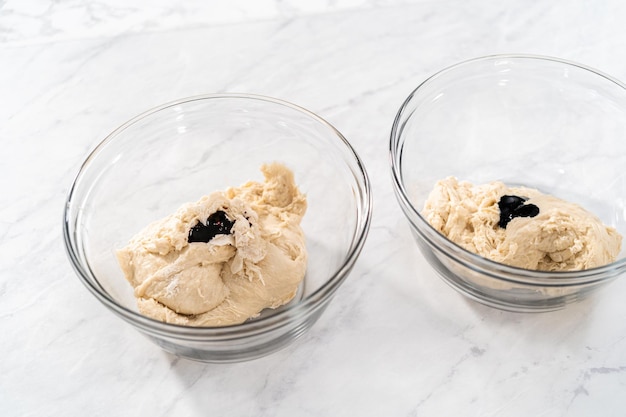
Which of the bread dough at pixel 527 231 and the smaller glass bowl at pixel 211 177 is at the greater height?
the smaller glass bowl at pixel 211 177

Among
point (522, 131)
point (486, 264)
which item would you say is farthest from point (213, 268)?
point (522, 131)

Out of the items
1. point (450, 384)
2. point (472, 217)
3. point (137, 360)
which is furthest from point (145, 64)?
point (450, 384)

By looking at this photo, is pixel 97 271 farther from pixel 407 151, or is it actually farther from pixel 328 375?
pixel 407 151

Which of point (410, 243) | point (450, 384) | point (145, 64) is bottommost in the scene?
point (450, 384)

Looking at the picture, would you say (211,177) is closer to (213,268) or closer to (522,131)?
(213,268)

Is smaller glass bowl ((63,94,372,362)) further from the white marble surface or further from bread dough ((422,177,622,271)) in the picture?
bread dough ((422,177,622,271))

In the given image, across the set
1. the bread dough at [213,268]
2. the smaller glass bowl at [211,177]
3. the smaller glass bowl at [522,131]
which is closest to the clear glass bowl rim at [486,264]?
the smaller glass bowl at [211,177]

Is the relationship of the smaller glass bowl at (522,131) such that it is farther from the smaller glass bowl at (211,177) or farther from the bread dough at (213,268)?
the bread dough at (213,268)
